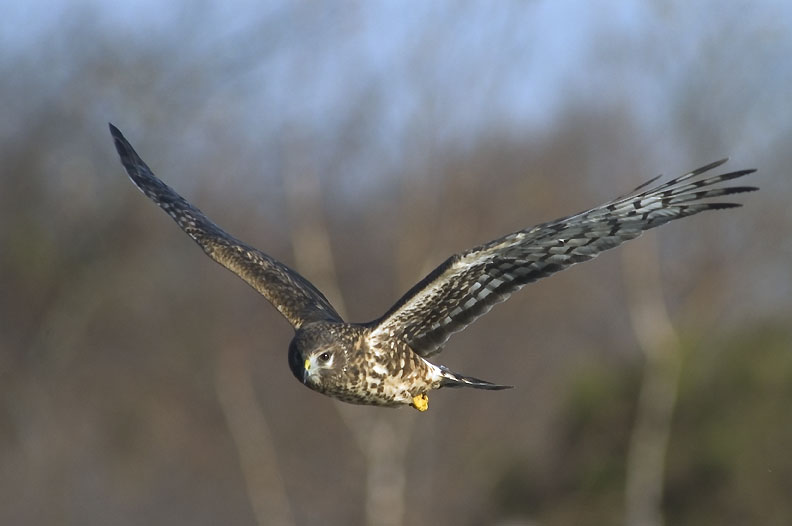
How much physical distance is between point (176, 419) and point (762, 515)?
11.4 m

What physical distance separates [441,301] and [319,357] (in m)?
0.93

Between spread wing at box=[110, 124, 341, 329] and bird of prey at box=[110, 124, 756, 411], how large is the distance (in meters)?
0.02

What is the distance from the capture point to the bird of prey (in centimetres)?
808

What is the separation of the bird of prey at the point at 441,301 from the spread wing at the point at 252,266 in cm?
2

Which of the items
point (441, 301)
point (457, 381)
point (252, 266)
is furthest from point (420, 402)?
point (252, 266)

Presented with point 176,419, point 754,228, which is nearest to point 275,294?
point 754,228

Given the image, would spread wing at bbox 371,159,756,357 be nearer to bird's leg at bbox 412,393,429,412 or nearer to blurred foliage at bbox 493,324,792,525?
bird's leg at bbox 412,393,429,412

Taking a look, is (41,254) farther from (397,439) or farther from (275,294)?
(275,294)

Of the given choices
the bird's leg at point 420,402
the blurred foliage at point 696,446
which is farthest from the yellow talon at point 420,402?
the blurred foliage at point 696,446

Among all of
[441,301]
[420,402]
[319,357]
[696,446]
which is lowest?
[420,402]

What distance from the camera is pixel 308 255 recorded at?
21.8 meters

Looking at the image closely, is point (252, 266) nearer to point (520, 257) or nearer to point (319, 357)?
point (319, 357)

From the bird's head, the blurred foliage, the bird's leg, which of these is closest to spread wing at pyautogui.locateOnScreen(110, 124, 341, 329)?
the bird's head

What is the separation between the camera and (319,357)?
8.14m
